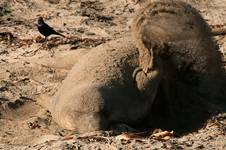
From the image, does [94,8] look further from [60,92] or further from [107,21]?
[60,92]

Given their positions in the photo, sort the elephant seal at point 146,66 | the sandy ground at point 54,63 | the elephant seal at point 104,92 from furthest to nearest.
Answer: the elephant seal at point 146,66 < the elephant seal at point 104,92 < the sandy ground at point 54,63

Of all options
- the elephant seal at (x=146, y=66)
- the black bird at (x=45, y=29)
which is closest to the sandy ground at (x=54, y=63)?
the black bird at (x=45, y=29)

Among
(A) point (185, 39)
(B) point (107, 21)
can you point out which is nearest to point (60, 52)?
(B) point (107, 21)

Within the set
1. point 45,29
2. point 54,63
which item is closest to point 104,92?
point 54,63

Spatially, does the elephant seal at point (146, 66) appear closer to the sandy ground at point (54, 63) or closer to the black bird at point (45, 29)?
the sandy ground at point (54, 63)

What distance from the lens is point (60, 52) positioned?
9758mm

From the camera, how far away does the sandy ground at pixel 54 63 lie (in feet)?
20.5

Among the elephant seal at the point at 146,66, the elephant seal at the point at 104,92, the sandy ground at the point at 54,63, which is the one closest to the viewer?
the sandy ground at the point at 54,63

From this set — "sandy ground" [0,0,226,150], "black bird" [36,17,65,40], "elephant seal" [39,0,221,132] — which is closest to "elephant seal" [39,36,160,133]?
"elephant seal" [39,0,221,132]

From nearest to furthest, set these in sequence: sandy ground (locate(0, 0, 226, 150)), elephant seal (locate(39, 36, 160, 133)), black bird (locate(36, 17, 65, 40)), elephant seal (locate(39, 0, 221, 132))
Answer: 1. sandy ground (locate(0, 0, 226, 150))
2. elephant seal (locate(39, 36, 160, 133))
3. elephant seal (locate(39, 0, 221, 132))
4. black bird (locate(36, 17, 65, 40))

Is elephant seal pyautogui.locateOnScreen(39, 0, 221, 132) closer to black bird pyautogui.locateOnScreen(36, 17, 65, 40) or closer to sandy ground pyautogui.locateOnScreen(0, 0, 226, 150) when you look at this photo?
sandy ground pyautogui.locateOnScreen(0, 0, 226, 150)

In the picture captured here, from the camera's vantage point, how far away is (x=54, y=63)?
30.3ft

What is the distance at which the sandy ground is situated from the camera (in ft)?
20.5

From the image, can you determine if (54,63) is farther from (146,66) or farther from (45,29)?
(146,66)
